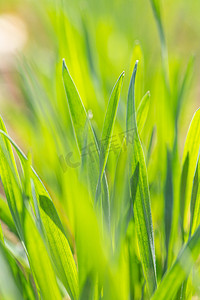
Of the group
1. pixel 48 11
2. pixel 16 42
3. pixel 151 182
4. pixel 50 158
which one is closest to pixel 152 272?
pixel 151 182

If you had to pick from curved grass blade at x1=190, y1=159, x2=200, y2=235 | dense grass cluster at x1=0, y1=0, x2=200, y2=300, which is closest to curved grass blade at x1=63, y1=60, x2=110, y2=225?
dense grass cluster at x1=0, y1=0, x2=200, y2=300

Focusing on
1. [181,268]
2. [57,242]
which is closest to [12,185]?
[57,242]

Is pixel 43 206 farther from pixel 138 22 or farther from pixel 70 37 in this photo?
pixel 138 22

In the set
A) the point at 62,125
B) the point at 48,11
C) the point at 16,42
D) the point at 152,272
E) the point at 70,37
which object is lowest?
the point at 152,272

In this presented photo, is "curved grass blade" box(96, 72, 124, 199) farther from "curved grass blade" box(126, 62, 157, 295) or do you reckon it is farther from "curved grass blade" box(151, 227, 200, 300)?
"curved grass blade" box(151, 227, 200, 300)

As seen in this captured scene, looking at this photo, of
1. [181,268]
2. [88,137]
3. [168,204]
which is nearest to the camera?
[181,268]

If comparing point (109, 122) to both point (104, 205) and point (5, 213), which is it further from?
point (5, 213)

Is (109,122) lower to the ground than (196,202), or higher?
higher

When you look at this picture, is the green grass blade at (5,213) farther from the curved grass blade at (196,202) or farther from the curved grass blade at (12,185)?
the curved grass blade at (196,202)
